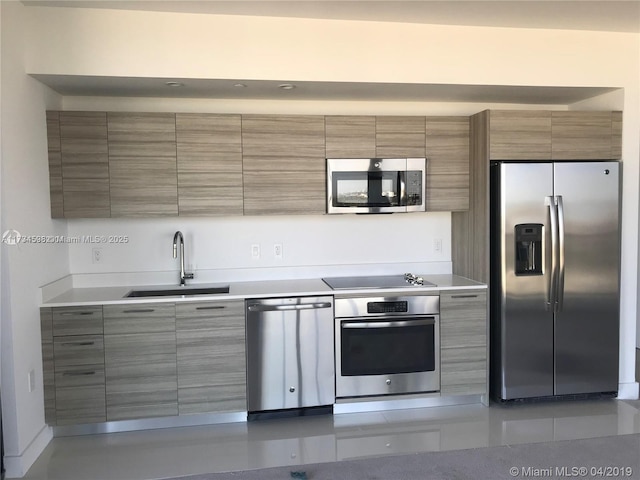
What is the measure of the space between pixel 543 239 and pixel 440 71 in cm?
138

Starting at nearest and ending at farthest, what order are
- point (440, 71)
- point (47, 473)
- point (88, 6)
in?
point (47, 473) < point (88, 6) < point (440, 71)

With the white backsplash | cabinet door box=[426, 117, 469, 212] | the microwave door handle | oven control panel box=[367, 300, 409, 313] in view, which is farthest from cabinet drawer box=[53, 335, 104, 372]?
cabinet door box=[426, 117, 469, 212]

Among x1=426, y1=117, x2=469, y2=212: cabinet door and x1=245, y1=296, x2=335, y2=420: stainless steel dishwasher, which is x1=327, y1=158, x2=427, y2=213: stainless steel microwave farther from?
x1=245, y1=296, x2=335, y2=420: stainless steel dishwasher

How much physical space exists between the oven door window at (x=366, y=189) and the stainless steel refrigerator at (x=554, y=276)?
2.33 feet

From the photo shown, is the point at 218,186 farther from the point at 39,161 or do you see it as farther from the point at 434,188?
the point at 434,188

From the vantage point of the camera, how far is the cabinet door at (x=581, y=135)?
3.75 metres

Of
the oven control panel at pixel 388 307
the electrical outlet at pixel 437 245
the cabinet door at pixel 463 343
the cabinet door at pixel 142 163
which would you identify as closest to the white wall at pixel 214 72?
the cabinet door at pixel 142 163

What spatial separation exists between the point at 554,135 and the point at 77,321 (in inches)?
138

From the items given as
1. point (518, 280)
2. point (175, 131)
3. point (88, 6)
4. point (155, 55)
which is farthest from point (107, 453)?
point (518, 280)

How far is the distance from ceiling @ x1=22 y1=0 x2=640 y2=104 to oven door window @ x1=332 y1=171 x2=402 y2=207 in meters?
0.61

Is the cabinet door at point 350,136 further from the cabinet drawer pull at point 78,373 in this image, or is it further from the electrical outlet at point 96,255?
the cabinet drawer pull at point 78,373

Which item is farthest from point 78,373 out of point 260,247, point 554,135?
point 554,135

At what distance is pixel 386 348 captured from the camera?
12.0 feet

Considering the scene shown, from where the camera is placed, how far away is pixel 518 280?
12.1ft
